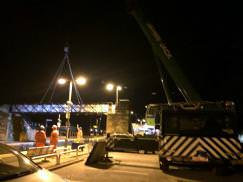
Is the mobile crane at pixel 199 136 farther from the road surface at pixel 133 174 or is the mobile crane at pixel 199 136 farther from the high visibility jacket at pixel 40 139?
the high visibility jacket at pixel 40 139

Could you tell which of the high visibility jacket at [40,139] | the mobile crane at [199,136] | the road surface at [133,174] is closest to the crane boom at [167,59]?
the mobile crane at [199,136]

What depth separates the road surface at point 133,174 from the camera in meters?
12.1

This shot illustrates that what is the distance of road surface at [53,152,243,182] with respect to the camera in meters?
12.1

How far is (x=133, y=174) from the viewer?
13.1 meters

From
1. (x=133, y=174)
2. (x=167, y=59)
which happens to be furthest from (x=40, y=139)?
(x=167, y=59)

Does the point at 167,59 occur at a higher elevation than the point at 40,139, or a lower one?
higher

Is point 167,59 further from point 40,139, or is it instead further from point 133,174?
point 133,174

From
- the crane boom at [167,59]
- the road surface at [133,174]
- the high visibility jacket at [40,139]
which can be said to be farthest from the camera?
the crane boom at [167,59]

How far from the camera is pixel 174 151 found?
14.1m

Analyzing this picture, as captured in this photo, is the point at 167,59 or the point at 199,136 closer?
the point at 199,136

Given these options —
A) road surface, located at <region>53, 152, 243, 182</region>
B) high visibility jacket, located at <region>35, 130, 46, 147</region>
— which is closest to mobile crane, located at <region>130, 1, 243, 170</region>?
road surface, located at <region>53, 152, 243, 182</region>

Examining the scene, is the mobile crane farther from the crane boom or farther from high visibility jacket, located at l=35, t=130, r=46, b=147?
high visibility jacket, located at l=35, t=130, r=46, b=147

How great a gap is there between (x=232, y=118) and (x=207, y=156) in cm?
187

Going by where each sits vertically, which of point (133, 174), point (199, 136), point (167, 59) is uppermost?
point (167, 59)
